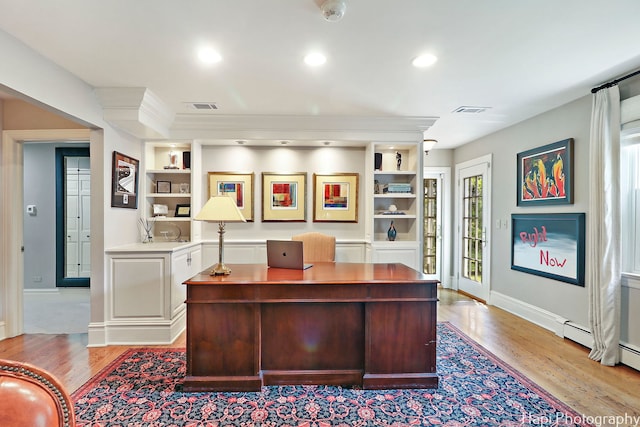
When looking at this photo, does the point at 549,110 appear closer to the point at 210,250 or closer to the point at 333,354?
the point at 333,354

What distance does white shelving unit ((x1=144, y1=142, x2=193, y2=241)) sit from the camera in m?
4.12

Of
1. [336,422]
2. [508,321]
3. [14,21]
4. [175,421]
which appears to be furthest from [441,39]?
[508,321]

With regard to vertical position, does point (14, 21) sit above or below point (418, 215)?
above

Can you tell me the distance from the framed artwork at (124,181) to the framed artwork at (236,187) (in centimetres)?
89

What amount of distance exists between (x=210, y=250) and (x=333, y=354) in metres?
2.48

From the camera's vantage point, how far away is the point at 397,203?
4.55 m

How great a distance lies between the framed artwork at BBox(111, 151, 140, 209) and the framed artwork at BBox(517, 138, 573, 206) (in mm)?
4716

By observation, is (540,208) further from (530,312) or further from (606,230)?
(530,312)

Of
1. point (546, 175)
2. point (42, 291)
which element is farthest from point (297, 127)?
point (42, 291)

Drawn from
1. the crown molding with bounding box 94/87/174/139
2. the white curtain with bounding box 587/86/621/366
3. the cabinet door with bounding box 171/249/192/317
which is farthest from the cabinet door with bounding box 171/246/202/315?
the white curtain with bounding box 587/86/621/366

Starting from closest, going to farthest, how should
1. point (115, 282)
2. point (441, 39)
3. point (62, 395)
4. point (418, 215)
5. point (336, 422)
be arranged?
point (62, 395)
point (336, 422)
point (441, 39)
point (115, 282)
point (418, 215)

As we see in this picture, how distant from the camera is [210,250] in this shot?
4.30m

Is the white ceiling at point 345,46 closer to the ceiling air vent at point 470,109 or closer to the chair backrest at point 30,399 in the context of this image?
the ceiling air vent at point 470,109

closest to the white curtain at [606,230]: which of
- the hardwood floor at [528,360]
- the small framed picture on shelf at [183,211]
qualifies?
the hardwood floor at [528,360]
